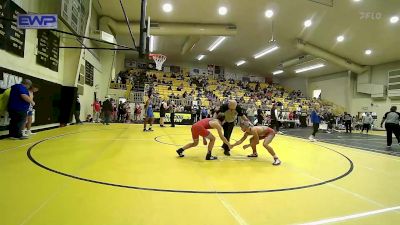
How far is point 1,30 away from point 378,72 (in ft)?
93.4

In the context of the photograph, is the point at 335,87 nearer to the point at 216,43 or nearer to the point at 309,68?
the point at 309,68

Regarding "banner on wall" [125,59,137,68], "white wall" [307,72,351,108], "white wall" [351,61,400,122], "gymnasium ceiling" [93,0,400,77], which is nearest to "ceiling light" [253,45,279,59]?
"gymnasium ceiling" [93,0,400,77]

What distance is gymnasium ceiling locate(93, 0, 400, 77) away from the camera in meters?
14.1

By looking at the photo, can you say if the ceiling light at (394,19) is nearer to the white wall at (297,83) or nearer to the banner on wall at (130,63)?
the white wall at (297,83)

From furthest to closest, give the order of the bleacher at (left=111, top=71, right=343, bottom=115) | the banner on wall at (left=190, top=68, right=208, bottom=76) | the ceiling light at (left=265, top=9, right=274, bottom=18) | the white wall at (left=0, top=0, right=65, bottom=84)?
the banner on wall at (left=190, top=68, right=208, bottom=76) → the bleacher at (left=111, top=71, right=343, bottom=115) → the ceiling light at (left=265, top=9, right=274, bottom=18) → the white wall at (left=0, top=0, right=65, bottom=84)

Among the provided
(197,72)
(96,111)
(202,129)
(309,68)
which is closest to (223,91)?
(197,72)

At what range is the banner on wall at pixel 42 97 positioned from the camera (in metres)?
7.21

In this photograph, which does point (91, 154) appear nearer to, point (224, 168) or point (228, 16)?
point (224, 168)

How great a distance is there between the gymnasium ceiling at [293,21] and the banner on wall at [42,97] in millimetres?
6652

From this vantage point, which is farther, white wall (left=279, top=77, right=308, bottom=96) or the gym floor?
white wall (left=279, top=77, right=308, bottom=96)

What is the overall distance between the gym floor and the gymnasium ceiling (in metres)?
11.5

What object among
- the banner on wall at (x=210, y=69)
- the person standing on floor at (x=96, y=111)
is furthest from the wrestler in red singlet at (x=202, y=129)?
the banner on wall at (x=210, y=69)

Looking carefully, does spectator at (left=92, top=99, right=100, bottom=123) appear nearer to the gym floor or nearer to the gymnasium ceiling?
the gymnasium ceiling

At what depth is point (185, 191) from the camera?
3189 millimetres
